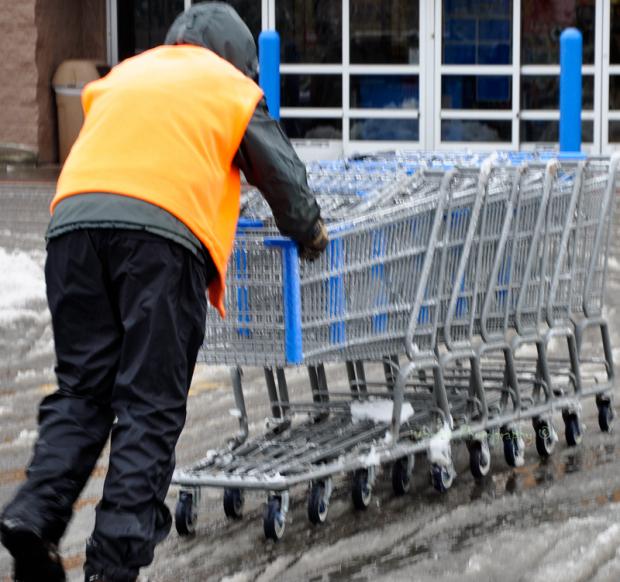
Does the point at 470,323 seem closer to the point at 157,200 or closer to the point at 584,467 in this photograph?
the point at 584,467

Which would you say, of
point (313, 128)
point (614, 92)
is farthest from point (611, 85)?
point (313, 128)

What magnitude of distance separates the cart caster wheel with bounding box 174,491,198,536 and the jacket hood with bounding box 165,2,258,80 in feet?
4.97

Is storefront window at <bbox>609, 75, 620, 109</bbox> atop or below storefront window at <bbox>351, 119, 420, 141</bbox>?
atop

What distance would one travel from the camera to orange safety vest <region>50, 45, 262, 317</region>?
4.55m

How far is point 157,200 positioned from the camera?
4516 mm

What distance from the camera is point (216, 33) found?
4898mm

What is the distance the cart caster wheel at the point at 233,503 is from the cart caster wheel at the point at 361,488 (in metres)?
0.41

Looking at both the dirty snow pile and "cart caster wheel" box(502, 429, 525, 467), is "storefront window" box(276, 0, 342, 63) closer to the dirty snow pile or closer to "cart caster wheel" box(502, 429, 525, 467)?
the dirty snow pile

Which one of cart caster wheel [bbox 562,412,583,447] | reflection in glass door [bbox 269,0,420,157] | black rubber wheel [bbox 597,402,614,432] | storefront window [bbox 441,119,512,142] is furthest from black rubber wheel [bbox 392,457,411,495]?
storefront window [bbox 441,119,512,142]

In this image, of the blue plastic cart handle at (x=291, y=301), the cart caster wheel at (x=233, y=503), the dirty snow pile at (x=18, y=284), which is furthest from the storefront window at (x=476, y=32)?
the blue plastic cart handle at (x=291, y=301)

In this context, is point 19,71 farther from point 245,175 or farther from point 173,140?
point 173,140

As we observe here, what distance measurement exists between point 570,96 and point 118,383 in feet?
36.7

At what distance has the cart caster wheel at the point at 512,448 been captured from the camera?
20.9 feet

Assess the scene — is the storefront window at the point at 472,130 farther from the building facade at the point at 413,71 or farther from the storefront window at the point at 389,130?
the storefront window at the point at 389,130
